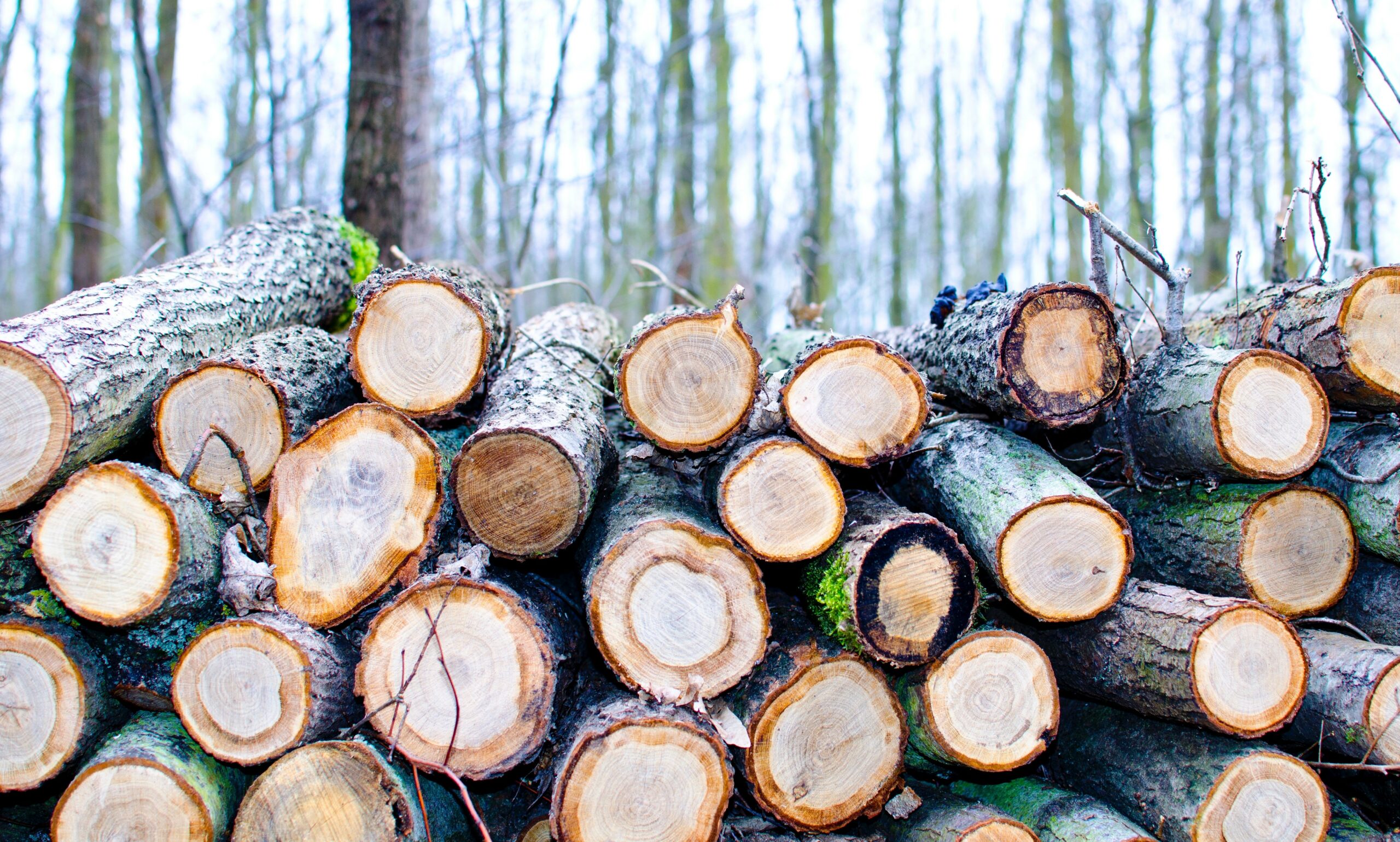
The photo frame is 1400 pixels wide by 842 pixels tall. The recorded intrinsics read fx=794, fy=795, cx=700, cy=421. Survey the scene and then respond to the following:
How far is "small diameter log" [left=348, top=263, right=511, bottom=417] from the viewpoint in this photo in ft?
8.03

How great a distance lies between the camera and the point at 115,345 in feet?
7.67

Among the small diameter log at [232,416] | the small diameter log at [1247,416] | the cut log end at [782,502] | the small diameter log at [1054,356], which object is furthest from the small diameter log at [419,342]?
the small diameter log at [1247,416]

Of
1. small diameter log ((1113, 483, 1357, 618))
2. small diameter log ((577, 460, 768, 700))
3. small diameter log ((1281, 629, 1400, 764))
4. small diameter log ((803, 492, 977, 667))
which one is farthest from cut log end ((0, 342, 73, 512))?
small diameter log ((1281, 629, 1400, 764))

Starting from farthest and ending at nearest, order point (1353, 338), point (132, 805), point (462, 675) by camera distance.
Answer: point (1353, 338) → point (462, 675) → point (132, 805)

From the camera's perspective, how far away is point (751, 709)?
223cm

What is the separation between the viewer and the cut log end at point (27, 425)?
6.89 ft

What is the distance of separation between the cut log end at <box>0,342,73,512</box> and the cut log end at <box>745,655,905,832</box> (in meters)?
2.05

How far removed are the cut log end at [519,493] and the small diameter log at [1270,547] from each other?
1952mm

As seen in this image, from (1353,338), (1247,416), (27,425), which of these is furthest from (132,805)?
(1353,338)

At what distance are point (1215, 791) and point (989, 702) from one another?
24.7 inches

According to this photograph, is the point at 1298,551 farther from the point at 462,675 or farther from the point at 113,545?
the point at 113,545

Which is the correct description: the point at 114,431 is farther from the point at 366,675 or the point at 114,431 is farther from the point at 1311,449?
the point at 1311,449

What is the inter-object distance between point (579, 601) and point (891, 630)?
106cm

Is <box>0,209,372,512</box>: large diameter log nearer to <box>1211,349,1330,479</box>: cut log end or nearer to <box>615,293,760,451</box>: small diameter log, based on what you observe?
<box>615,293,760,451</box>: small diameter log
